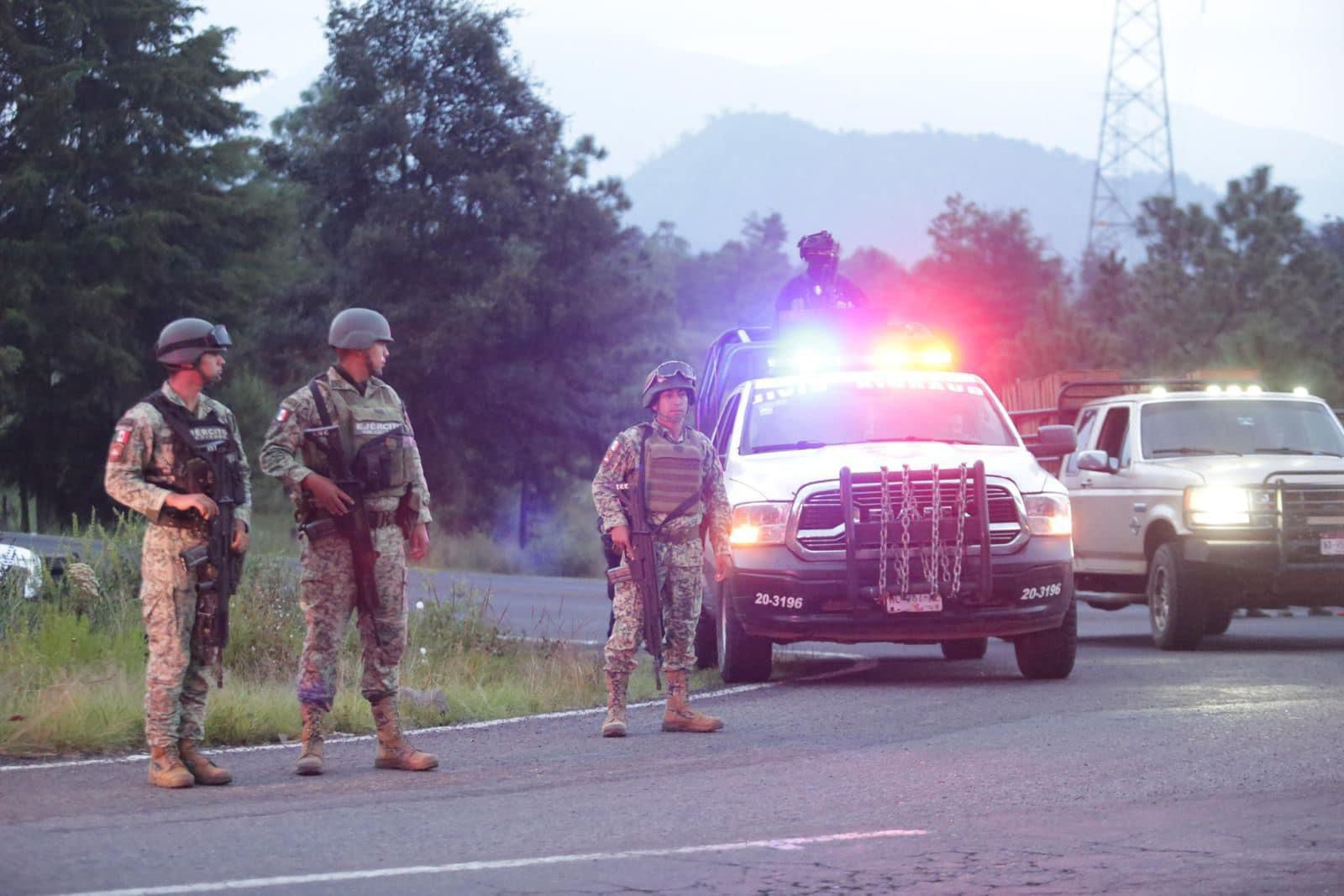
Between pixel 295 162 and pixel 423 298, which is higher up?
pixel 295 162

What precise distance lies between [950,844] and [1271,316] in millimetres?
36588

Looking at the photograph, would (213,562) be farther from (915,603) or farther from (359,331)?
(915,603)

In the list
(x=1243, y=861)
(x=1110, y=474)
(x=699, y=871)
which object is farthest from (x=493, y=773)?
(x=1110, y=474)

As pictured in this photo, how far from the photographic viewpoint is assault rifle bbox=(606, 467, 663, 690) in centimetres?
1066

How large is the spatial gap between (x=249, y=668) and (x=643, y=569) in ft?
13.0

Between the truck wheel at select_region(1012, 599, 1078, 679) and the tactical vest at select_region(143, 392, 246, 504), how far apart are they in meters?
6.24

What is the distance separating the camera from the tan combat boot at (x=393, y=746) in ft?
30.1

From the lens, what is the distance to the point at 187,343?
874 cm

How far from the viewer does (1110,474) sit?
686 inches

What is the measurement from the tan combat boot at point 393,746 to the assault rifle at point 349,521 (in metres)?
0.55

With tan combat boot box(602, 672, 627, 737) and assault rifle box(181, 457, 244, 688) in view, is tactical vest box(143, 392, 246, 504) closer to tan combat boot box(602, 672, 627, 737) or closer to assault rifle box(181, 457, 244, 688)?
assault rifle box(181, 457, 244, 688)

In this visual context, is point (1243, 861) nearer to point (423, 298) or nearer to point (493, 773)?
point (493, 773)

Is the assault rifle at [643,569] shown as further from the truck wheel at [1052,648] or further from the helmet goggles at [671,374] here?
the truck wheel at [1052,648]

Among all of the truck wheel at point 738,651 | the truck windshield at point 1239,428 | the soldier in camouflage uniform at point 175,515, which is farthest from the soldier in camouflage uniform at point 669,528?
the truck windshield at point 1239,428
